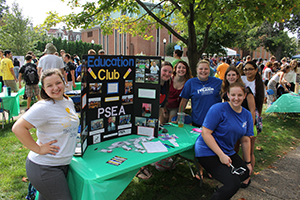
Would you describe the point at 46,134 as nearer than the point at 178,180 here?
Yes

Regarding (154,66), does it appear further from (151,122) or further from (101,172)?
(101,172)

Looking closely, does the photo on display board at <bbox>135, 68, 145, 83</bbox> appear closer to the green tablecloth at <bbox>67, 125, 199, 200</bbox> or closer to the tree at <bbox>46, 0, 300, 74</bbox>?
the green tablecloth at <bbox>67, 125, 199, 200</bbox>

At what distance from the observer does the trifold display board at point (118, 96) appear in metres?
2.47

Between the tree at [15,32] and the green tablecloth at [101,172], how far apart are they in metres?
24.6

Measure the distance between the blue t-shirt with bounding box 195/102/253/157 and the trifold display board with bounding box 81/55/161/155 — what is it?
28.3 inches

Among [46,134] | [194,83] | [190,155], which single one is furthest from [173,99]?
[46,134]

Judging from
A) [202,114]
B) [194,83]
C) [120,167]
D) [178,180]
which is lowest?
[178,180]

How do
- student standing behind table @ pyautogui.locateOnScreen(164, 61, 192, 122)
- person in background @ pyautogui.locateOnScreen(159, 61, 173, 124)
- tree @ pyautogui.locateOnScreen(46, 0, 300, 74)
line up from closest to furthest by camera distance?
person in background @ pyautogui.locateOnScreen(159, 61, 173, 124) → student standing behind table @ pyautogui.locateOnScreen(164, 61, 192, 122) → tree @ pyautogui.locateOnScreen(46, 0, 300, 74)

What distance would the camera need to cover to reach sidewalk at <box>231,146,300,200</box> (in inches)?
122

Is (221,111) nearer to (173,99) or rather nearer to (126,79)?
(126,79)

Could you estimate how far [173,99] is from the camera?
4094 millimetres

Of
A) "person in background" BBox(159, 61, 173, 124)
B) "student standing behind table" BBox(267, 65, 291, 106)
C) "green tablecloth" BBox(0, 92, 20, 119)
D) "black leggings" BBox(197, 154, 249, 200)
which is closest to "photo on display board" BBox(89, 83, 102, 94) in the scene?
"person in background" BBox(159, 61, 173, 124)

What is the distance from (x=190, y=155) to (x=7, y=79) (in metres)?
8.16

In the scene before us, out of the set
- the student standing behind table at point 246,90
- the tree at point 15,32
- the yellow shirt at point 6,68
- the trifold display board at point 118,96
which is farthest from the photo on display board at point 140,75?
the tree at point 15,32
